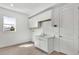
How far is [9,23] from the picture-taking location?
134 cm

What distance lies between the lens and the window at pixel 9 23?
1.31 metres

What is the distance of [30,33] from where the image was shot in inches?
60.0

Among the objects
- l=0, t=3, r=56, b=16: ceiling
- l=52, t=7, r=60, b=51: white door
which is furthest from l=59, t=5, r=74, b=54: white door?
l=0, t=3, r=56, b=16: ceiling

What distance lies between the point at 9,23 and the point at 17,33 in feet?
0.82

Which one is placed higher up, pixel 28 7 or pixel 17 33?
pixel 28 7

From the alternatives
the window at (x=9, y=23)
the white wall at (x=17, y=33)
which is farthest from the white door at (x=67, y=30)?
the window at (x=9, y=23)

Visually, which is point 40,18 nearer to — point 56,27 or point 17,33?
point 56,27

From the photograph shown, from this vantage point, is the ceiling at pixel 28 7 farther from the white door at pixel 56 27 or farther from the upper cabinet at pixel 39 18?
the white door at pixel 56 27

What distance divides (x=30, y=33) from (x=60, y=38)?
0.63 m

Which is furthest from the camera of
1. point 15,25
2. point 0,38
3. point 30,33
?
point 30,33

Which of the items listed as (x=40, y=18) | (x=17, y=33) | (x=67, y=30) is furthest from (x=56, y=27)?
(x=17, y=33)

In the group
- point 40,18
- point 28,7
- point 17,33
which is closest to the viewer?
point 28,7
